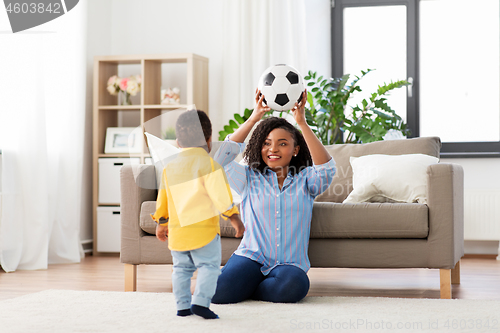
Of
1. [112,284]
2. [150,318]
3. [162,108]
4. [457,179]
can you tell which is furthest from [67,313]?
[162,108]

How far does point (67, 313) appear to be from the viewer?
69.8 inches

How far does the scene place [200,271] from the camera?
1575 mm

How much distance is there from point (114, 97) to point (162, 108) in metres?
0.43

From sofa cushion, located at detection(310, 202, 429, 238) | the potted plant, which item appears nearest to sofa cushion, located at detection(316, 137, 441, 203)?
sofa cushion, located at detection(310, 202, 429, 238)

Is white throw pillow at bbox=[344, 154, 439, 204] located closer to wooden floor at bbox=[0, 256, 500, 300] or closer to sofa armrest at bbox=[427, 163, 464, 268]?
sofa armrest at bbox=[427, 163, 464, 268]

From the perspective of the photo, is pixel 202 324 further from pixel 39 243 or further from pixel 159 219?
pixel 39 243

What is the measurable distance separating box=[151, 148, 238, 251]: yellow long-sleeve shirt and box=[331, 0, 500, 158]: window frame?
257cm

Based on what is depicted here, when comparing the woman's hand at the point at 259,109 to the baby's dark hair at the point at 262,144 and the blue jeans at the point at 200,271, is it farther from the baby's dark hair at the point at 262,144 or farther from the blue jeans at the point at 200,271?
the blue jeans at the point at 200,271

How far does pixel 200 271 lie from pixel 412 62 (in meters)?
2.99

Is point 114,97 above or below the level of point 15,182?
above

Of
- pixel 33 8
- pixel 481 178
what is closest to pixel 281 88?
pixel 33 8

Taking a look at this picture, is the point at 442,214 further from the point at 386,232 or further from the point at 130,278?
the point at 130,278

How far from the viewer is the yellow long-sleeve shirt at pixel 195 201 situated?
1.57 m

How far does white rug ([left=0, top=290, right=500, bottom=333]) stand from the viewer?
1557 millimetres
